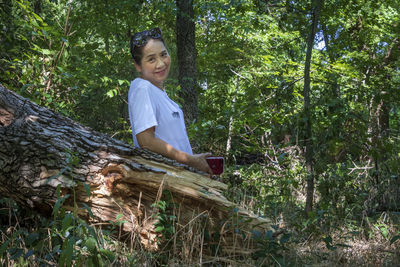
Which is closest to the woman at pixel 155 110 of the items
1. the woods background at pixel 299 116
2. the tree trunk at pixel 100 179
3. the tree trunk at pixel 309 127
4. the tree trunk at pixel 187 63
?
the tree trunk at pixel 100 179

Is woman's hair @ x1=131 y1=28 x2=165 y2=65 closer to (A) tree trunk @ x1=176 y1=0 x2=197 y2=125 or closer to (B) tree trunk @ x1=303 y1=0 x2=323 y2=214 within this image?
(B) tree trunk @ x1=303 y1=0 x2=323 y2=214

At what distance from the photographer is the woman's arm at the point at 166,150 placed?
2.64 meters

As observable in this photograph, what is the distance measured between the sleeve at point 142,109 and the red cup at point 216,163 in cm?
53

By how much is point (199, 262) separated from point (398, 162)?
11.1 ft

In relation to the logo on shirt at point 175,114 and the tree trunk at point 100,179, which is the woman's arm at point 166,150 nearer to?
the tree trunk at point 100,179

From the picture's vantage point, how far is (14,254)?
7.07 feet

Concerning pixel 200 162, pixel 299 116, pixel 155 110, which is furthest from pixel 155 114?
pixel 299 116

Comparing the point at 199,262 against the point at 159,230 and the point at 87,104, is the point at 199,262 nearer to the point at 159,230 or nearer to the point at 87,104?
the point at 159,230

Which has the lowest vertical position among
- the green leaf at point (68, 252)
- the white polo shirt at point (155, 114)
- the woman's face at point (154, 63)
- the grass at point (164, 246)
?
the grass at point (164, 246)

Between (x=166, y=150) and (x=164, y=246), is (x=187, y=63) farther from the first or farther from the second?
(x=164, y=246)

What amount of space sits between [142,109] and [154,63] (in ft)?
1.71

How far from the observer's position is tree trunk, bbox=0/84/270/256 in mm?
2453

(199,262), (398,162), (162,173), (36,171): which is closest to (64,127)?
(36,171)

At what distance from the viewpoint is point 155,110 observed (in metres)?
2.67
